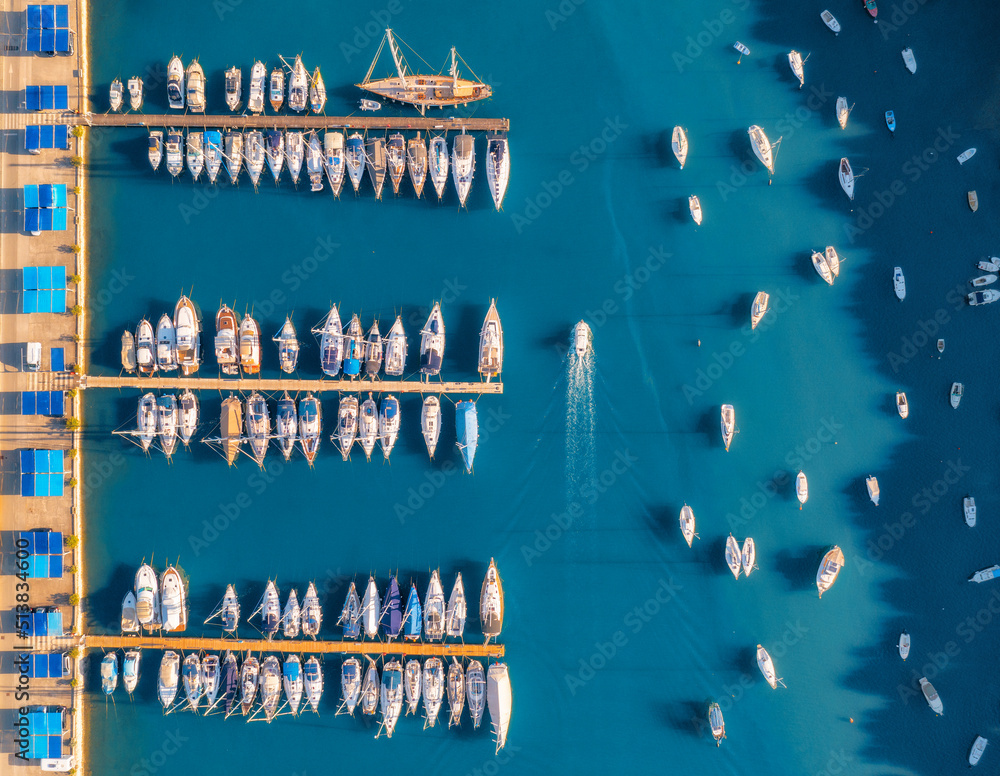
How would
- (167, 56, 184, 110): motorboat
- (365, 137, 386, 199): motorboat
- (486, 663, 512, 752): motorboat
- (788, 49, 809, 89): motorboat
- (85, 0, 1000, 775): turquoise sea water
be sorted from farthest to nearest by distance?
(85, 0, 1000, 775): turquoise sea water
(788, 49, 809, 89): motorboat
(167, 56, 184, 110): motorboat
(486, 663, 512, 752): motorboat
(365, 137, 386, 199): motorboat

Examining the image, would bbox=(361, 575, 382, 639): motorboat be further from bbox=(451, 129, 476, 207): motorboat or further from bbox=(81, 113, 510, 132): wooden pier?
bbox=(81, 113, 510, 132): wooden pier

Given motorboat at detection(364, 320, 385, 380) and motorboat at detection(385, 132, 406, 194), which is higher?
motorboat at detection(385, 132, 406, 194)

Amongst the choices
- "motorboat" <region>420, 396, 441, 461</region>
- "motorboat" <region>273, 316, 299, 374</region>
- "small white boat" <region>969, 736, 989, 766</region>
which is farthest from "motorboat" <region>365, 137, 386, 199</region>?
"small white boat" <region>969, 736, 989, 766</region>

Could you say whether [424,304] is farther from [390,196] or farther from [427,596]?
[427,596]

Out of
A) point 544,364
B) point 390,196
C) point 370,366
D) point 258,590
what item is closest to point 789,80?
point 544,364

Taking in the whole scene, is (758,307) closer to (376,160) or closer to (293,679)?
(376,160)

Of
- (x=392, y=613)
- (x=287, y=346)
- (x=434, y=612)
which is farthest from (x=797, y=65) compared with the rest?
(x=392, y=613)
